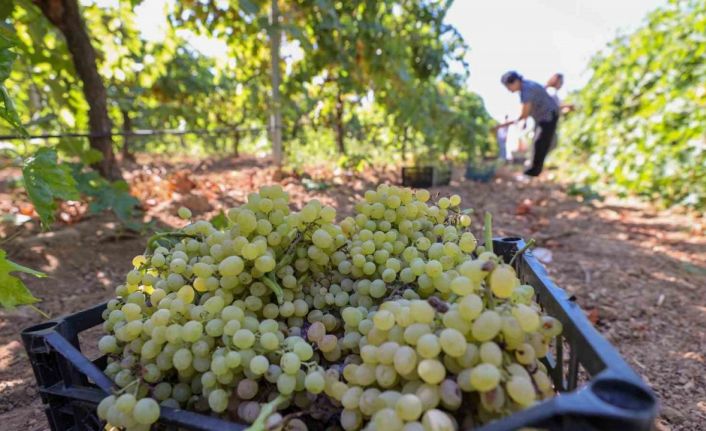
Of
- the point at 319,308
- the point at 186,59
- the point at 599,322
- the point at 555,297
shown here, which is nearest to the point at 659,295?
the point at 599,322

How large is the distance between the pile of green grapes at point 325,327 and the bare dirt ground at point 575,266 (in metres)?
0.83

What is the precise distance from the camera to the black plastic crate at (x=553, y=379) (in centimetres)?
41

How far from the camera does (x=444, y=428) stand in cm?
52

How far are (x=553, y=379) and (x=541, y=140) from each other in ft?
17.0

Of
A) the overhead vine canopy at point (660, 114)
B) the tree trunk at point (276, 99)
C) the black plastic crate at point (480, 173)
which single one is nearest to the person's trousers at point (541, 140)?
the overhead vine canopy at point (660, 114)

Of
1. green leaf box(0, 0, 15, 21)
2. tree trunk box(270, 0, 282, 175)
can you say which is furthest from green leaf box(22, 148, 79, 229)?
tree trunk box(270, 0, 282, 175)

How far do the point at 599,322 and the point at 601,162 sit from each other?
577 cm

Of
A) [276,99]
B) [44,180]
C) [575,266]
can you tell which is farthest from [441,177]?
[44,180]

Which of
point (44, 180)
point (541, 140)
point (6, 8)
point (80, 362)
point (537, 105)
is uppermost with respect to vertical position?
point (6, 8)

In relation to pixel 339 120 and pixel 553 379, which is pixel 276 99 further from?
pixel 553 379

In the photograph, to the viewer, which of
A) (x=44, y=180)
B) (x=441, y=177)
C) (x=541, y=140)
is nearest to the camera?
(x=44, y=180)

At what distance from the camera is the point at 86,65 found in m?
2.90

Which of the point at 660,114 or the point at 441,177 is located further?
the point at 441,177

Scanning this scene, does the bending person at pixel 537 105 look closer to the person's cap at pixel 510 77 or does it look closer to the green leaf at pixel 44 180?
the person's cap at pixel 510 77
